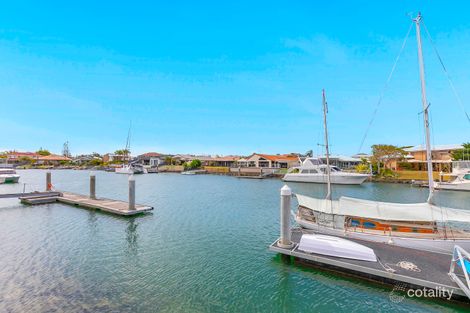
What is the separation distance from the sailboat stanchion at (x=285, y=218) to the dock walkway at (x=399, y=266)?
272mm

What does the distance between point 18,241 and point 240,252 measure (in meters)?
13.1

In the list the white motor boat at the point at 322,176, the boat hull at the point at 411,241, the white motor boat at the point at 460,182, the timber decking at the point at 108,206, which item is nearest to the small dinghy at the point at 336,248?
the boat hull at the point at 411,241

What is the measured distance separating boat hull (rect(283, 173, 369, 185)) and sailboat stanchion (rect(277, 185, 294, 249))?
40.2 metres

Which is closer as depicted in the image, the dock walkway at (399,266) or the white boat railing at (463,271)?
the white boat railing at (463,271)

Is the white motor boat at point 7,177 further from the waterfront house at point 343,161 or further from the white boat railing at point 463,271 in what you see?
the waterfront house at point 343,161

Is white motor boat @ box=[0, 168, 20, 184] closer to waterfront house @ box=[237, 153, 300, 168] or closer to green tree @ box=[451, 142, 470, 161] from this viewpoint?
waterfront house @ box=[237, 153, 300, 168]

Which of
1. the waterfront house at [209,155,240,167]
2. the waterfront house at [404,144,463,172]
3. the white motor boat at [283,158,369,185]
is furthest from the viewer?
the waterfront house at [209,155,240,167]

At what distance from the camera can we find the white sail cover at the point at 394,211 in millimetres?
10852

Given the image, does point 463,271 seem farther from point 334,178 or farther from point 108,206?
point 334,178

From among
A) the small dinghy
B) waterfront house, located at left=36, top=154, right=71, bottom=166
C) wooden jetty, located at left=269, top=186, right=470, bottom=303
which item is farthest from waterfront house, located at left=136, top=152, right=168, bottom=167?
the small dinghy

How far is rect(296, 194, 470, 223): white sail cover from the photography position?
10.9 meters

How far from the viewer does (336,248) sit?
33.6 ft

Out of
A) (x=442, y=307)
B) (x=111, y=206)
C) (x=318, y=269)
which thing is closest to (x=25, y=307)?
(x=318, y=269)

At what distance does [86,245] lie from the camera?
13.8 meters
